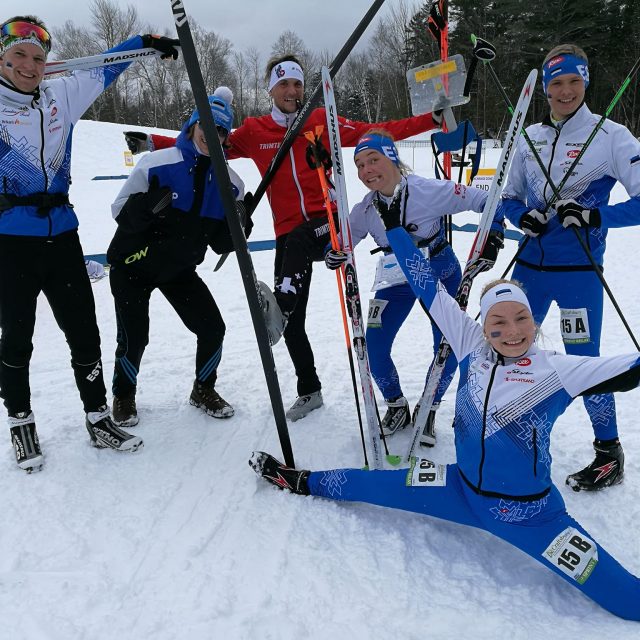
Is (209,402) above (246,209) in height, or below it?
below

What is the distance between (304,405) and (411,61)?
33489 millimetres

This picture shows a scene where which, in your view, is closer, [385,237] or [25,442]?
[25,442]

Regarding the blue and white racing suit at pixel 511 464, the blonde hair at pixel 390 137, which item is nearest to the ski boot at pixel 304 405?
the blue and white racing suit at pixel 511 464

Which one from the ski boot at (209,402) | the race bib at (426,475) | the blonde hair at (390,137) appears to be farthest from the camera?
the ski boot at (209,402)

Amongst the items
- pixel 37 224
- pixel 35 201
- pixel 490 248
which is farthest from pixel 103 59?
pixel 490 248

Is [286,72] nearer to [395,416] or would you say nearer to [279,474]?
[395,416]

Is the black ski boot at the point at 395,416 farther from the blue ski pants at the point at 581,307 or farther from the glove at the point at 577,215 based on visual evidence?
the glove at the point at 577,215

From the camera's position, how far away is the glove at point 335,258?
2.73 metres

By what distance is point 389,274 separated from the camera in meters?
3.01

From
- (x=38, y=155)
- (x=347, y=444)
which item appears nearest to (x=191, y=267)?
(x=38, y=155)

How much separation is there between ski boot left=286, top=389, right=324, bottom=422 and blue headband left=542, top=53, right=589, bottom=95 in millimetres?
2361

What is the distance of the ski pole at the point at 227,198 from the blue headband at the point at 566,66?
5.62 feet

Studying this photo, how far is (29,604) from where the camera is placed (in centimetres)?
197

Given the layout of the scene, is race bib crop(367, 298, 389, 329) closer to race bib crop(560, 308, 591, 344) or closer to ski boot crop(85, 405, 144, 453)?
race bib crop(560, 308, 591, 344)
